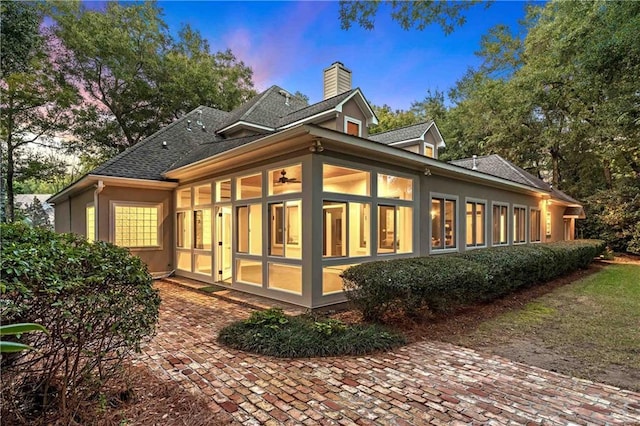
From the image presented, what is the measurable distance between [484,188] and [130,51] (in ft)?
60.9

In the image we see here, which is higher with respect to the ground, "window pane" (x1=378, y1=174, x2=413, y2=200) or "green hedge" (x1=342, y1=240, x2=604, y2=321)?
"window pane" (x1=378, y1=174, x2=413, y2=200)

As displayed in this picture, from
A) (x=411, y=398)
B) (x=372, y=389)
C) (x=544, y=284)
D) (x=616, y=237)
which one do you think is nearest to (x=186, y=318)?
(x=372, y=389)

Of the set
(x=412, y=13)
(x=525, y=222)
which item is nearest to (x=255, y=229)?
(x=412, y=13)

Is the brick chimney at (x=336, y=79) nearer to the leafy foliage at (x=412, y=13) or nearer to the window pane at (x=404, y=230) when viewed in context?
the window pane at (x=404, y=230)

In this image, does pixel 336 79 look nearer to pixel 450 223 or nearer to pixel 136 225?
pixel 450 223

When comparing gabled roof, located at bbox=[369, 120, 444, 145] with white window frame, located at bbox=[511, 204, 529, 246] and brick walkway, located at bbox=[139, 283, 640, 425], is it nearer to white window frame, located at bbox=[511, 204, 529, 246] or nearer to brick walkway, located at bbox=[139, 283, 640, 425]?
white window frame, located at bbox=[511, 204, 529, 246]

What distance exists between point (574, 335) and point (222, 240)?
7.37 metres

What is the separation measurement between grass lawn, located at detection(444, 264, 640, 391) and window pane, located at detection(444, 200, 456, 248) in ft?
8.31

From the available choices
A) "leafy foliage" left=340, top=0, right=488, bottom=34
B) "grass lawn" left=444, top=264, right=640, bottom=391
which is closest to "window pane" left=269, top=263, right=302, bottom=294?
"grass lawn" left=444, top=264, right=640, bottom=391

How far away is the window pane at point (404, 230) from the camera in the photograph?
766 cm

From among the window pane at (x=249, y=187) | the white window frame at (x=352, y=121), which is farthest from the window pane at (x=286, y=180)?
the white window frame at (x=352, y=121)

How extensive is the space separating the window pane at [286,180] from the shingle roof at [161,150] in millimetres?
4680

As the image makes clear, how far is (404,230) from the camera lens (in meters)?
7.86

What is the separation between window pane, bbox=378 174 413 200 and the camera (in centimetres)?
723
